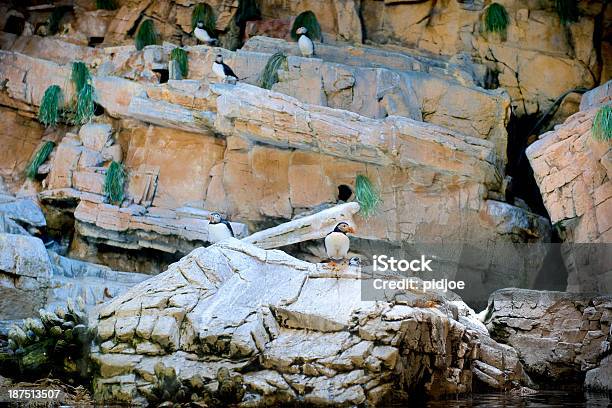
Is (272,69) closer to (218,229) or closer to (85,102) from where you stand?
(85,102)

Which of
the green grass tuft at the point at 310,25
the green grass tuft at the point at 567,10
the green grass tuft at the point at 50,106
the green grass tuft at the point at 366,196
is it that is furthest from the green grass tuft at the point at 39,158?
the green grass tuft at the point at 567,10

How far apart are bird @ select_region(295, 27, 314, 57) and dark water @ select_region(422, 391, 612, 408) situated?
879cm

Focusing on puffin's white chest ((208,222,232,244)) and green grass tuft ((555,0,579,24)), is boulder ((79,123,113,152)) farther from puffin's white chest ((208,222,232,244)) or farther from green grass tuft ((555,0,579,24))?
green grass tuft ((555,0,579,24))

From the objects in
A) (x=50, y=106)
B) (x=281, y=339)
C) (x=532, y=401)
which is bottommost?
(x=532, y=401)

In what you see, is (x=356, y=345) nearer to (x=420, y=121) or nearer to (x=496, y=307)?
(x=496, y=307)

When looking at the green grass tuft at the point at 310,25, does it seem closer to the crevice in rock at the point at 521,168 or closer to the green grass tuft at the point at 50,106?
the crevice in rock at the point at 521,168

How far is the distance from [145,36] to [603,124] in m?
10.1

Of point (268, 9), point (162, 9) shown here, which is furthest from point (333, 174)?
point (162, 9)

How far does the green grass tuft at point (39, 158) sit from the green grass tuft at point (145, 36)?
307 centimetres

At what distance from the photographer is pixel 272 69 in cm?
1669

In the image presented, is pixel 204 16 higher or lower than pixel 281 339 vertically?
higher

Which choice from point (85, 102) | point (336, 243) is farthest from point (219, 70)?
point (336, 243)

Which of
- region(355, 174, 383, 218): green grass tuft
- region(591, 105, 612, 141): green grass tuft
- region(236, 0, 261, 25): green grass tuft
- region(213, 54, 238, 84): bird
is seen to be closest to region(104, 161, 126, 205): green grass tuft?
region(213, 54, 238, 84): bird

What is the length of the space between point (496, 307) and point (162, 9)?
35.7 feet
